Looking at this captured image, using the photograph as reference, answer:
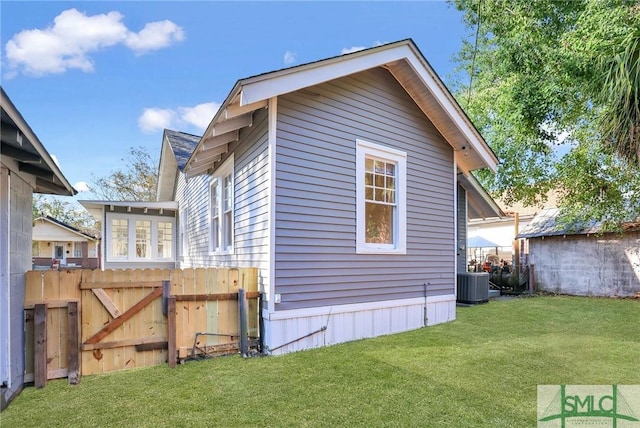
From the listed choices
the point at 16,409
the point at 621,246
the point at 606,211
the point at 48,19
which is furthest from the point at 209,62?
the point at 621,246

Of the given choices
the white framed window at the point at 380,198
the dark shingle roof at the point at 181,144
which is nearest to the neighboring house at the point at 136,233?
the dark shingle roof at the point at 181,144

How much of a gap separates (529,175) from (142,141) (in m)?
23.6

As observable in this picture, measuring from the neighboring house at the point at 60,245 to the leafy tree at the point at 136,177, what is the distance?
12.9 ft

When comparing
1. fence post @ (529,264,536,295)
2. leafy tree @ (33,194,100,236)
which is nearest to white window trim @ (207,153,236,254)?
fence post @ (529,264,536,295)

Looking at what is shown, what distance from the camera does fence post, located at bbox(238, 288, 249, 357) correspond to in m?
5.02

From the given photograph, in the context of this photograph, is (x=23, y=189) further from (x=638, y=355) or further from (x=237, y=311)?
(x=638, y=355)

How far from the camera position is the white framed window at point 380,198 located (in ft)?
20.1

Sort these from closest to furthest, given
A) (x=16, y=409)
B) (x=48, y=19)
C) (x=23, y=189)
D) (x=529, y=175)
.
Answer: (x=16, y=409) → (x=23, y=189) → (x=48, y=19) → (x=529, y=175)

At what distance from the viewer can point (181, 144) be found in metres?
12.0

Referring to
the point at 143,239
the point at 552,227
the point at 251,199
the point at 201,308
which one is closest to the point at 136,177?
the point at 143,239

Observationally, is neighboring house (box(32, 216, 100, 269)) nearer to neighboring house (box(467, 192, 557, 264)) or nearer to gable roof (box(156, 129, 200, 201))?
gable roof (box(156, 129, 200, 201))

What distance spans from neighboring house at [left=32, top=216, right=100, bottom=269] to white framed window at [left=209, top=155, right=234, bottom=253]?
10.7 metres

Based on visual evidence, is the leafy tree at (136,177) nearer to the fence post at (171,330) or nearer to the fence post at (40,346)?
the fence post at (171,330)

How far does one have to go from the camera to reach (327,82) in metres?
5.79
